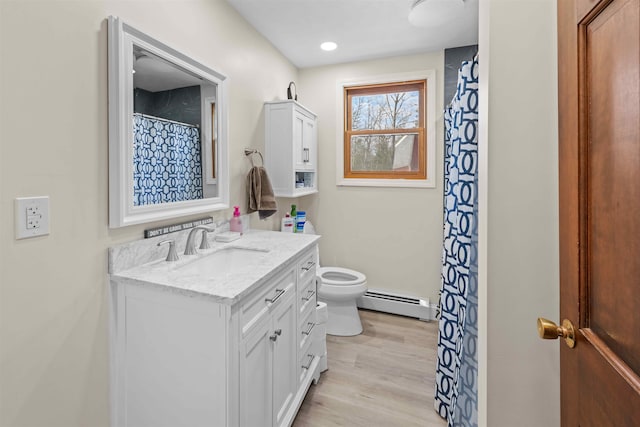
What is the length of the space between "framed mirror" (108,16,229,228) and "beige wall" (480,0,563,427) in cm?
131

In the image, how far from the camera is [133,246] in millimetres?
1281

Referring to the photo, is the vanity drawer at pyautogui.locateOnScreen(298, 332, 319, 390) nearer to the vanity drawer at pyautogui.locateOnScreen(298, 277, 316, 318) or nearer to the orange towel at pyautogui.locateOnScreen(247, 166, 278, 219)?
the vanity drawer at pyautogui.locateOnScreen(298, 277, 316, 318)

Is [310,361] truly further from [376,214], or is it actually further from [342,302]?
[376,214]

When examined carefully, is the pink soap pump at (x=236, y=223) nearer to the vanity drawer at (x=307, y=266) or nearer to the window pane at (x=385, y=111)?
the vanity drawer at (x=307, y=266)

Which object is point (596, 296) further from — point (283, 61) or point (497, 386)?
point (283, 61)

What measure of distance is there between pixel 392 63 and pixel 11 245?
2855mm

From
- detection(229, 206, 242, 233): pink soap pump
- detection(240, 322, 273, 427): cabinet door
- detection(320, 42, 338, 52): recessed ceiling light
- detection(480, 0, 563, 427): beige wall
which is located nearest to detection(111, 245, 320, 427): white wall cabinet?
detection(240, 322, 273, 427): cabinet door

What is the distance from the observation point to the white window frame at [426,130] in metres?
2.68

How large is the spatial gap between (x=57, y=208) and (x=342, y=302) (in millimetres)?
1959

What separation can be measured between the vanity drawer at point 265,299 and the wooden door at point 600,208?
93 cm

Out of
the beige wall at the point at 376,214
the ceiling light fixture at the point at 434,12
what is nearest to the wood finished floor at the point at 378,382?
the beige wall at the point at 376,214

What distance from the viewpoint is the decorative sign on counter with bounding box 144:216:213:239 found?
1360 mm

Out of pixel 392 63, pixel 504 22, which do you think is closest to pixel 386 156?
pixel 392 63

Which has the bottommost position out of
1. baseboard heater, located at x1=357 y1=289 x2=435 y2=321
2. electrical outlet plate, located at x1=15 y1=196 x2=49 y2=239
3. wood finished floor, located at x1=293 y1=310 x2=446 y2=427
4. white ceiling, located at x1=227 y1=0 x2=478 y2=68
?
wood finished floor, located at x1=293 y1=310 x2=446 y2=427
